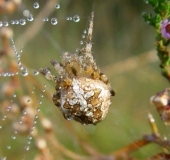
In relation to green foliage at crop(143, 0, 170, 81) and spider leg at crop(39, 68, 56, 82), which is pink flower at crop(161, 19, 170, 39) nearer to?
green foliage at crop(143, 0, 170, 81)

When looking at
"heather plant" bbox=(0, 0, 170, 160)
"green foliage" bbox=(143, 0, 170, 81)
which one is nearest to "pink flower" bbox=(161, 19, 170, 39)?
"green foliage" bbox=(143, 0, 170, 81)

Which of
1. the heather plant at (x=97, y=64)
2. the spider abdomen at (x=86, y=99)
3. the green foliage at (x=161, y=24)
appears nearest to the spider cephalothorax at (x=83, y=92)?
the spider abdomen at (x=86, y=99)

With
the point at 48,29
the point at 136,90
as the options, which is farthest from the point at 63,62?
the point at 136,90

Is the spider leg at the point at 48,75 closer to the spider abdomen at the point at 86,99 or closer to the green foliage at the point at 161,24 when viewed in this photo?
the spider abdomen at the point at 86,99

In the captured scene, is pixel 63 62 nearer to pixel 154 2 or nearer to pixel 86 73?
pixel 86 73

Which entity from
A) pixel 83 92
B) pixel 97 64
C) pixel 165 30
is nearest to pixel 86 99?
pixel 83 92

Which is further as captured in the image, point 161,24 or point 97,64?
point 97,64

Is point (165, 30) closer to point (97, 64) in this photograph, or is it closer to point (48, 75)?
point (48, 75)

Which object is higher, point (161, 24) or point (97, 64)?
point (161, 24)
